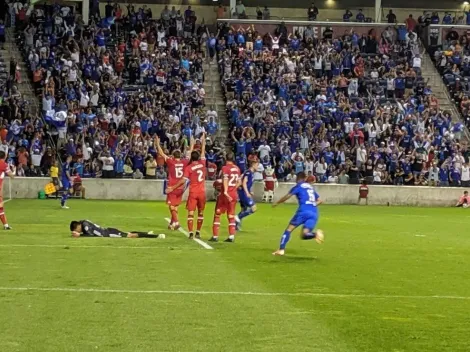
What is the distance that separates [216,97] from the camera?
152ft

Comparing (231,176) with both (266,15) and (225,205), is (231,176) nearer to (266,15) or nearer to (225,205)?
(225,205)

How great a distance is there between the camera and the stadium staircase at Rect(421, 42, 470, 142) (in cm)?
4797

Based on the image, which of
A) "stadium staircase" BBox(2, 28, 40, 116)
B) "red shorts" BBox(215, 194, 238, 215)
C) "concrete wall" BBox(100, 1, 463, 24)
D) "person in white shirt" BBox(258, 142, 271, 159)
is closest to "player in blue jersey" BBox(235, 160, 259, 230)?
"red shorts" BBox(215, 194, 238, 215)

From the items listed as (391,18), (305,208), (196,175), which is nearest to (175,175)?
(196,175)

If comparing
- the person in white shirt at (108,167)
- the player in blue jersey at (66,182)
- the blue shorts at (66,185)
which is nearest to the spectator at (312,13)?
the person in white shirt at (108,167)

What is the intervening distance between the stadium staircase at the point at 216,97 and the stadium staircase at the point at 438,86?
11.4 m

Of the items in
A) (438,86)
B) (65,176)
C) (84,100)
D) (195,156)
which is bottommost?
(65,176)

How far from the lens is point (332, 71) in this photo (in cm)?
4819

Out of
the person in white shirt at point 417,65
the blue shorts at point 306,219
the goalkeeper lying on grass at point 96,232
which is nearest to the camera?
the blue shorts at point 306,219

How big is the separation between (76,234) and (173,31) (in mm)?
30023

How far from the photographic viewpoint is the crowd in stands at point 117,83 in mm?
39531

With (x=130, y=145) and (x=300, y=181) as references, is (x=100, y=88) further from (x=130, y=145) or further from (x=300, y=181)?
(x=300, y=181)

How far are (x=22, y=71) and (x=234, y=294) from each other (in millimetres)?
34411

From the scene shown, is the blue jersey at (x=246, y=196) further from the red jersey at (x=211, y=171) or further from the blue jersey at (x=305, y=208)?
the red jersey at (x=211, y=171)
